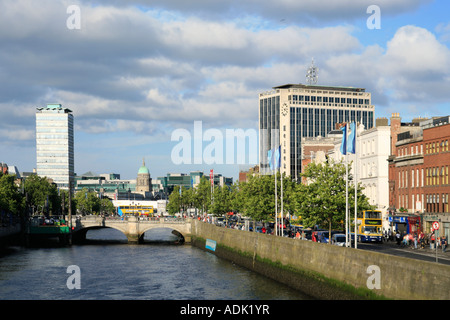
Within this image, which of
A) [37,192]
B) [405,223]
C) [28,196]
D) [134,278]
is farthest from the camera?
[37,192]

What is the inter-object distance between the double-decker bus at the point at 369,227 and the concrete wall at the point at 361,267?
14.6m

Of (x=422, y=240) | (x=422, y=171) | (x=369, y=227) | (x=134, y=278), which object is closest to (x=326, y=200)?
(x=422, y=240)

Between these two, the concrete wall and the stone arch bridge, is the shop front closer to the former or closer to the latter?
the concrete wall

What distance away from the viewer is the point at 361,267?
151 feet

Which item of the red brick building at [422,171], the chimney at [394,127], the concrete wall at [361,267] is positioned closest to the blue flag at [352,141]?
the concrete wall at [361,267]

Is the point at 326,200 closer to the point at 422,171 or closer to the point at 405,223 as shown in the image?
the point at 422,171

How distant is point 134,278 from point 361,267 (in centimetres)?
3212

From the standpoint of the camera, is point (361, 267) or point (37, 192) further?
point (37, 192)

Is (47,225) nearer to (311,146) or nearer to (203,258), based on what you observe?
(203,258)

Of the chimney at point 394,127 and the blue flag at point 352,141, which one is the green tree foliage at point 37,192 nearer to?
the chimney at point 394,127

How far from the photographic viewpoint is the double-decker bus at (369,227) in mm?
83188

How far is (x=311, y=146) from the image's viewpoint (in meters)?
180
